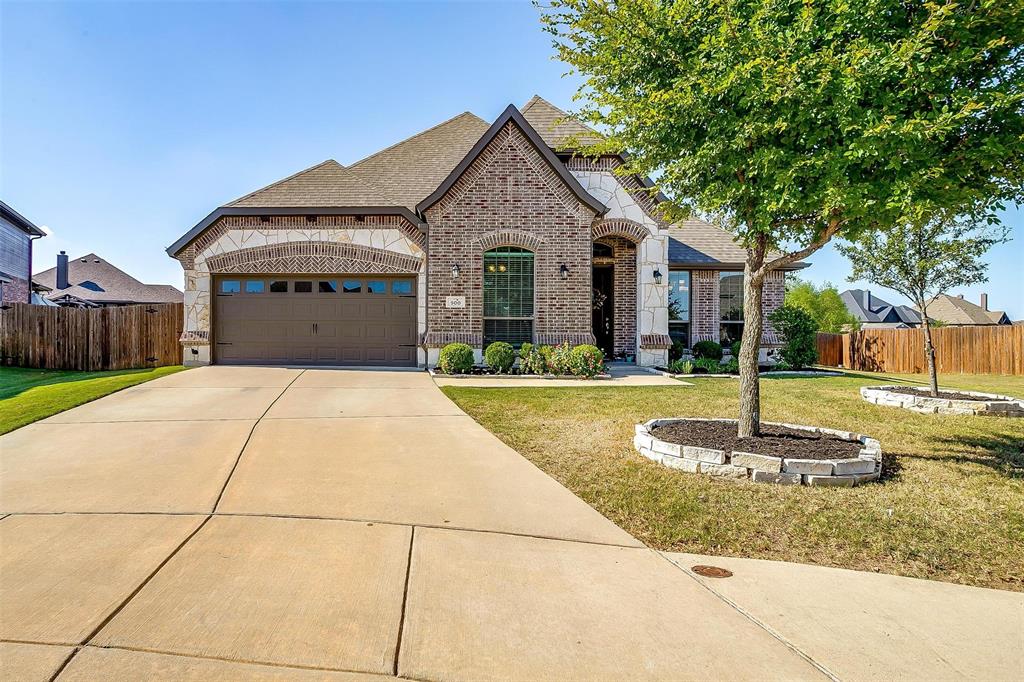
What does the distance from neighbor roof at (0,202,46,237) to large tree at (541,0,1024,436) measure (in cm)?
2919

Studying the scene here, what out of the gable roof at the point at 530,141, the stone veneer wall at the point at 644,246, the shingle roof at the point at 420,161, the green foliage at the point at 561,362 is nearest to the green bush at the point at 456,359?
the green foliage at the point at 561,362

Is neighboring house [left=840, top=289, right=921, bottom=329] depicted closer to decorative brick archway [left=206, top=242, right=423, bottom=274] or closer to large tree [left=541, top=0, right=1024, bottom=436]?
decorative brick archway [left=206, top=242, right=423, bottom=274]

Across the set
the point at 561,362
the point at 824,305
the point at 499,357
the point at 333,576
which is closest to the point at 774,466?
the point at 333,576

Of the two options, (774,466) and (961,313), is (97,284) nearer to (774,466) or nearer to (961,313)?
(774,466)

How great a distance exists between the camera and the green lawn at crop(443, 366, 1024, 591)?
3.96m

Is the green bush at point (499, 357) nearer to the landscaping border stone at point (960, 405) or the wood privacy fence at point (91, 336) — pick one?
the landscaping border stone at point (960, 405)

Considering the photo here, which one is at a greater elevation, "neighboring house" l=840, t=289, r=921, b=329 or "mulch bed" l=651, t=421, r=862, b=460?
"neighboring house" l=840, t=289, r=921, b=329

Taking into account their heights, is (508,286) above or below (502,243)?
below

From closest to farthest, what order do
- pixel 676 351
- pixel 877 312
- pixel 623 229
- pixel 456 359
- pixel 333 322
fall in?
pixel 456 359
pixel 333 322
pixel 623 229
pixel 676 351
pixel 877 312

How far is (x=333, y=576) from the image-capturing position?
11.1ft

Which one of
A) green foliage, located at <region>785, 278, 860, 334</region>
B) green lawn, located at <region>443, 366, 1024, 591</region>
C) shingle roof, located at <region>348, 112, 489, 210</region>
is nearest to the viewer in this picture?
green lawn, located at <region>443, 366, 1024, 591</region>

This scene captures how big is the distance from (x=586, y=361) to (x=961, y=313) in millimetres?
52475

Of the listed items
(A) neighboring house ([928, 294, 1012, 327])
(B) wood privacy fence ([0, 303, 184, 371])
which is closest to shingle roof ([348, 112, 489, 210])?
(B) wood privacy fence ([0, 303, 184, 371])

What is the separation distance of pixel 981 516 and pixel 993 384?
1395 cm
